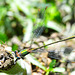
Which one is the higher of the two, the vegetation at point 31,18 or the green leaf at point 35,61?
the vegetation at point 31,18

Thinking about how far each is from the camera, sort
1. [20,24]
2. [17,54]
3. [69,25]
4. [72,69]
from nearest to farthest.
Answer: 1. [17,54]
2. [72,69]
3. [69,25]
4. [20,24]

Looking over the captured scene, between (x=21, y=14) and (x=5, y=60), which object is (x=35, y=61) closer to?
(x=5, y=60)

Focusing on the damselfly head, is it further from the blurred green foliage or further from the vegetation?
the blurred green foliage

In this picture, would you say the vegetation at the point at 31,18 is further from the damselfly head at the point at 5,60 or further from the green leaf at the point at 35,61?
the damselfly head at the point at 5,60

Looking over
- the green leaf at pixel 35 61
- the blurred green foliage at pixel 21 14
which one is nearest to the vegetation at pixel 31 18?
the blurred green foliage at pixel 21 14

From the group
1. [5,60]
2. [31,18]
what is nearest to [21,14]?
[31,18]

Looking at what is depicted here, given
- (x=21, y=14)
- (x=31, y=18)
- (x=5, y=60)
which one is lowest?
(x=5, y=60)

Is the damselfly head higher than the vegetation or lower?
lower

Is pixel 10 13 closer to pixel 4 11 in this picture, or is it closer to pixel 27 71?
pixel 4 11

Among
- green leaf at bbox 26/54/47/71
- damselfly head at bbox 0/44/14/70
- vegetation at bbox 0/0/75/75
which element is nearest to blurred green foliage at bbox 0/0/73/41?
vegetation at bbox 0/0/75/75

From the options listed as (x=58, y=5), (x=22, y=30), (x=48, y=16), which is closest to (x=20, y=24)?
(x=22, y=30)

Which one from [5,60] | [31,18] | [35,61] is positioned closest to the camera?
[5,60]
